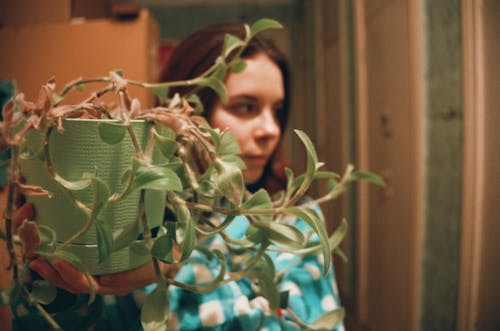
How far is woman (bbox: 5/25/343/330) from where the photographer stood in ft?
0.89

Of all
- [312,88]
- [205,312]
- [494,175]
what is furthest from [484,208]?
[312,88]

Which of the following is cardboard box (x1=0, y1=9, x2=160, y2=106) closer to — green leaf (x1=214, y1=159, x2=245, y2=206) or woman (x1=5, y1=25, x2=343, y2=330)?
woman (x1=5, y1=25, x2=343, y2=330)

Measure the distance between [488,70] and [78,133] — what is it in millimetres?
356

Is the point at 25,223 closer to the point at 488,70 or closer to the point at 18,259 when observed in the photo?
the point at 18,259

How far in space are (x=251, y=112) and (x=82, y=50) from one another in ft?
0.94

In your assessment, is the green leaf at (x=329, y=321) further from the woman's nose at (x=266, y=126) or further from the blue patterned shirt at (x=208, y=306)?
the woman's nose at (x=266, y=126)

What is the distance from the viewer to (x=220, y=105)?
48 cm

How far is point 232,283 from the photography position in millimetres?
383

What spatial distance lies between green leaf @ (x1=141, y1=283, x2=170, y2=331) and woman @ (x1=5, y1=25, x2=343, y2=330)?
5cm

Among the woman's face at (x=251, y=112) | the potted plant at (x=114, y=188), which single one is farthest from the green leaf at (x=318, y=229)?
the woman's face at (x=251, y=112)

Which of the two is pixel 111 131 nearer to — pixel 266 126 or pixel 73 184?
pixel 73 184

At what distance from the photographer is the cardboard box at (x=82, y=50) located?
15.9 inches

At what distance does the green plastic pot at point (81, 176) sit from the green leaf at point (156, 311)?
0.10ft

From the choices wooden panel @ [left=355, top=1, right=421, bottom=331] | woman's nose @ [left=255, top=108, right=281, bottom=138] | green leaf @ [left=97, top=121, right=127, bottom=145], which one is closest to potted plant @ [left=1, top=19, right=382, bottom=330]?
green leaf @ [left=97, top=121, right=127, bottom=145]
